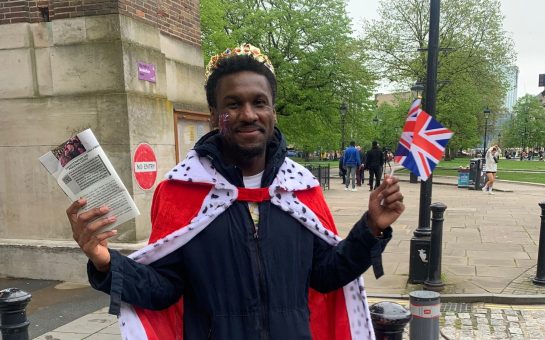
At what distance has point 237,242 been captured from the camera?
1.79m

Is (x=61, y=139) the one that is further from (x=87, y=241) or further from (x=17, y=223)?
(x=87, y=241)

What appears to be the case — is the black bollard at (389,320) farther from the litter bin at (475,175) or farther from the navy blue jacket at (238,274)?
the litter bin at (475,175)

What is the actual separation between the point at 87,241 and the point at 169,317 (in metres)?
0.61

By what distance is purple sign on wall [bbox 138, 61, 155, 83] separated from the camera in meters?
5.84

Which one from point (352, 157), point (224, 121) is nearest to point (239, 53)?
point (224, 121)

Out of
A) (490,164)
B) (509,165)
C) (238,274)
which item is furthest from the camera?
(509,165)

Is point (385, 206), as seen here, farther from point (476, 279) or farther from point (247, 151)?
point (476, 279)

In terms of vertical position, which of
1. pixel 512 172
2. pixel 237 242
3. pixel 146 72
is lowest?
pixel 512 172

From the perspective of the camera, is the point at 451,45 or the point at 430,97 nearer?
the point at 430,97

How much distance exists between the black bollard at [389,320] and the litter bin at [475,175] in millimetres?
17080

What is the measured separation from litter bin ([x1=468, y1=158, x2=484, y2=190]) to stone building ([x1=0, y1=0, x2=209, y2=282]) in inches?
608

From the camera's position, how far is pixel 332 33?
75.1 feet

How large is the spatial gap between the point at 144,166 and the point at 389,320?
4.12m

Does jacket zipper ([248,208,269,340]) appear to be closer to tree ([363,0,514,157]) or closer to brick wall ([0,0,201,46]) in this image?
brick wall ([0,0,201,46])
